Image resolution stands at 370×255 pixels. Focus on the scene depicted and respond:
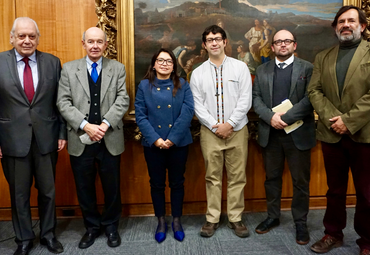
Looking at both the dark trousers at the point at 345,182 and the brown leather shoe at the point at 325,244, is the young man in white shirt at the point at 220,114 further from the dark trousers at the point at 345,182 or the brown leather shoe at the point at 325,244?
the dark trousers at the point at 345,182

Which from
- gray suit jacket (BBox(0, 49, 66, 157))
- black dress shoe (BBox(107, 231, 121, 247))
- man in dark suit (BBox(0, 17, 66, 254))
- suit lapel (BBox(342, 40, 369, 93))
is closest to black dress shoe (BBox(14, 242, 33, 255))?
man in dark suit (BBox(0, 17, 66, 254))

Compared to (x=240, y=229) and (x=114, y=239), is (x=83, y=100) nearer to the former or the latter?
(x=114, y=239)

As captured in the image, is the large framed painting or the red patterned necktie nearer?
the red patterned necktie

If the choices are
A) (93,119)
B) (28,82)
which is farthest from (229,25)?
(28,82)

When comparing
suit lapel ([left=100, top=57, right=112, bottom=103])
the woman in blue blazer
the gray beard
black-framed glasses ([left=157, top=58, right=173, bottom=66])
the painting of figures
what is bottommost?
the woman in blue blazer

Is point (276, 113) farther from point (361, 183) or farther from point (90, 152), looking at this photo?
point (90, 152)

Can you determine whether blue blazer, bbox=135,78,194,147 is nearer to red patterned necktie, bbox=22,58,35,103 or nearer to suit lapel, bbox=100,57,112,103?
suit lapel, bbox=100,57,112,103

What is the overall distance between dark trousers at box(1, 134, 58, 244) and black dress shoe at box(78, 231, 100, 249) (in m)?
0.26

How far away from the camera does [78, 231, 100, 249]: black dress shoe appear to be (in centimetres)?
261

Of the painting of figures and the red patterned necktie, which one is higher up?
the painting of figures

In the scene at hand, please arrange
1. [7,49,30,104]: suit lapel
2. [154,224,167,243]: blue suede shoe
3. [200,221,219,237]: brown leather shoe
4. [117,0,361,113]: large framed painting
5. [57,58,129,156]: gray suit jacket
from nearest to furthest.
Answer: [7,49,30,104]: suit lapel → [57,58,129,156]: gray suit jacket → [154,224,167,243]: blue suede shoe → [200,221,219,237]: brown leather shoe → [117,0,361,113]: large framed painting

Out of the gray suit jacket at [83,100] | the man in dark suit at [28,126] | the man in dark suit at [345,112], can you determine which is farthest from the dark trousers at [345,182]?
the man in dark suit at [28,126]

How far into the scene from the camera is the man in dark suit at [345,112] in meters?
2.21

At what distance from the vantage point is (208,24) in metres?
3.10
